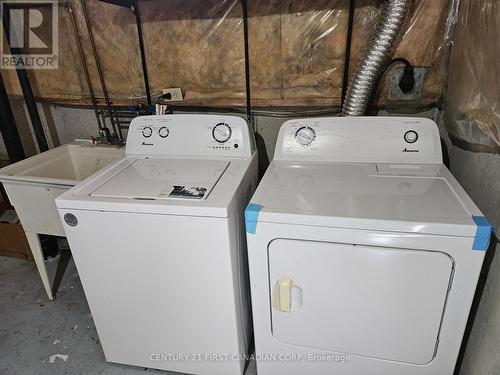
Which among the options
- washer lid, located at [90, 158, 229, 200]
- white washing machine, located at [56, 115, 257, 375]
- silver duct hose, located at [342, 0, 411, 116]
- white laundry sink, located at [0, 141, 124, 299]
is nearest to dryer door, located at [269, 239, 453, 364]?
white washing machine, located at [56, 115, 257, 375]

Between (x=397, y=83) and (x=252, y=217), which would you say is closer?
(x=252, y=217)

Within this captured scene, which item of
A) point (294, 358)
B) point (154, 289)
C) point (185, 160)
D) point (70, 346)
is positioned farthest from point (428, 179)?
point (70, 346)

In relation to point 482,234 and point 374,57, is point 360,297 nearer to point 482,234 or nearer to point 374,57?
point 482,234

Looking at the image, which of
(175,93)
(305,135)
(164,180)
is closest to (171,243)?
(164,180)

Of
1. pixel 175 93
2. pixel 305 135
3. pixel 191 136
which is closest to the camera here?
pixel 305 135

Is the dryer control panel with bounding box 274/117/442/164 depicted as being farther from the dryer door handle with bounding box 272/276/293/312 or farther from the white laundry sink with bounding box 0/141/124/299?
the white laundry sink with bounding box 0/141/124/299

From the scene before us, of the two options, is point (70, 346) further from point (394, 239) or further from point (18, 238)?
point (394, 239)

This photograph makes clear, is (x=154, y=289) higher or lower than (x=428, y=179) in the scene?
lower

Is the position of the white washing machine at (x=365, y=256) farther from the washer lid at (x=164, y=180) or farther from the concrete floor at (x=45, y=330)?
the concrete floor at (x=45, y=330)

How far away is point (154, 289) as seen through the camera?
1245 millimetres

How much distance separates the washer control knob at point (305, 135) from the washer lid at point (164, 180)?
1.09 feet

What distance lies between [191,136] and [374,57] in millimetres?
865

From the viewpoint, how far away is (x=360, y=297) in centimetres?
104

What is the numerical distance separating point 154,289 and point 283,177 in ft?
2.18
